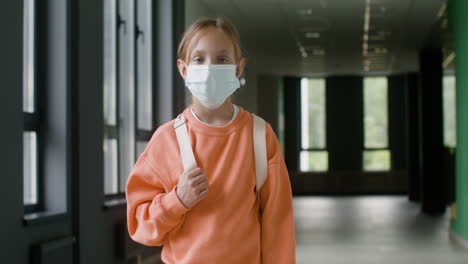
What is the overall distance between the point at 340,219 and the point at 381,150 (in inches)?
294

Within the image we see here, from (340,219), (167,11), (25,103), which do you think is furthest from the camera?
(340,219)

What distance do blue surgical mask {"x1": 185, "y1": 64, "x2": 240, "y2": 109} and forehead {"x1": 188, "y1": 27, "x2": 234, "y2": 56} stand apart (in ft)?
0.12

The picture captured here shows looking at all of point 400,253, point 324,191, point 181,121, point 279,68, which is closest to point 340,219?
point 400,253

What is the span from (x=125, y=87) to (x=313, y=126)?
13165mm

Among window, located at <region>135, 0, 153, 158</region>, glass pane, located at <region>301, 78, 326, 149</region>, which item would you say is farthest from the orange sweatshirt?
glass pane, located at <region>301, 78, 326, 149</region>

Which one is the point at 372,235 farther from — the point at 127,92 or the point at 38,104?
the point at 38,104

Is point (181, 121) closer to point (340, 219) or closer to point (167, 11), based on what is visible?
point (167, 11)

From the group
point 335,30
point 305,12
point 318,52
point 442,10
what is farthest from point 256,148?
point 318,52

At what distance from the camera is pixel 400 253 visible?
6.93 m

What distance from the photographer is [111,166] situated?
5.12m

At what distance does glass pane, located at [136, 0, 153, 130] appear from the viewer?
230 inches

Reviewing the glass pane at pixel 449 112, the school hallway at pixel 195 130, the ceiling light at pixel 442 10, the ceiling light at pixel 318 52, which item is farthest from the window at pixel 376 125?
Result: the ceiling light at pixel 442 10

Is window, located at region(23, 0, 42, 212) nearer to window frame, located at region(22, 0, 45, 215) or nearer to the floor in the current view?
window frame, located at region(22, 0, 45, 215)

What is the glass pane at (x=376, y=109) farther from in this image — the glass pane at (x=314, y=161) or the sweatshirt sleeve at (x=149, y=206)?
the sweatshirt sleeve at (x=149, y=206)
